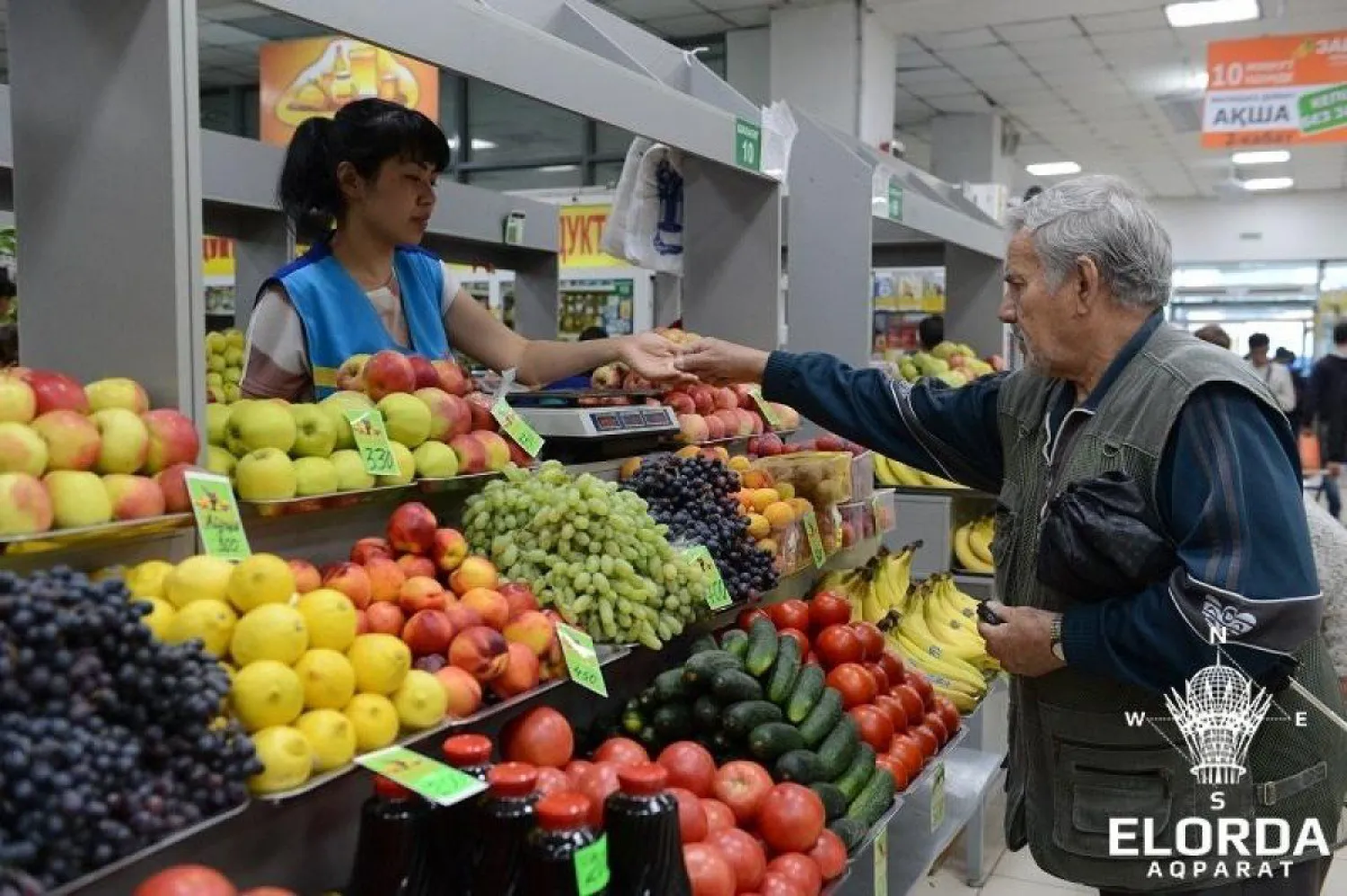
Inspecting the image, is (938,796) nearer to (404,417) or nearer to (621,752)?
(621,752)

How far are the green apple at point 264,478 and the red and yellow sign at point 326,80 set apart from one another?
7.24 meters

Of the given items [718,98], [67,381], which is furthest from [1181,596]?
[718,98]

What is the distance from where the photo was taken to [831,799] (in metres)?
2.38

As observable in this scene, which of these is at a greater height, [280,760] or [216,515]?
[216,515]

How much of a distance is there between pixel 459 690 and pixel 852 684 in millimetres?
1284

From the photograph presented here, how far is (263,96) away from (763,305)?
680 cm

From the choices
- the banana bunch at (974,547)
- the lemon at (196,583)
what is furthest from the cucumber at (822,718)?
the banana bunch at (974,547)

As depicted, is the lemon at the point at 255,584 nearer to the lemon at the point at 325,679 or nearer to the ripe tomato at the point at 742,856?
the lemon at the point at 325,679

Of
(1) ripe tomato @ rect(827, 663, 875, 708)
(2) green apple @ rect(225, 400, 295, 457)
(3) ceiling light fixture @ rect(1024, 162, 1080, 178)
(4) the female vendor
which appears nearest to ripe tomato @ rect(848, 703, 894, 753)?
(1) ripe tomato @ rect(827, 663, 875, 708)

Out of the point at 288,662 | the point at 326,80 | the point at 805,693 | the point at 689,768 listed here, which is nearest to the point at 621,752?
the point at 689,768

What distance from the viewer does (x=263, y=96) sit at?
9.30 meters

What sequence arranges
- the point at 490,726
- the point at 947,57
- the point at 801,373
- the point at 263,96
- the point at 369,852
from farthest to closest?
the point at 947,57 → the point at 263,96 → the point at 801,373 → the point at 490,726 → the point at 369,852

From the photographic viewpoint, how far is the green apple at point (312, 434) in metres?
2.02

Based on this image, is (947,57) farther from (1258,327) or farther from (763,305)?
(1258,327)
